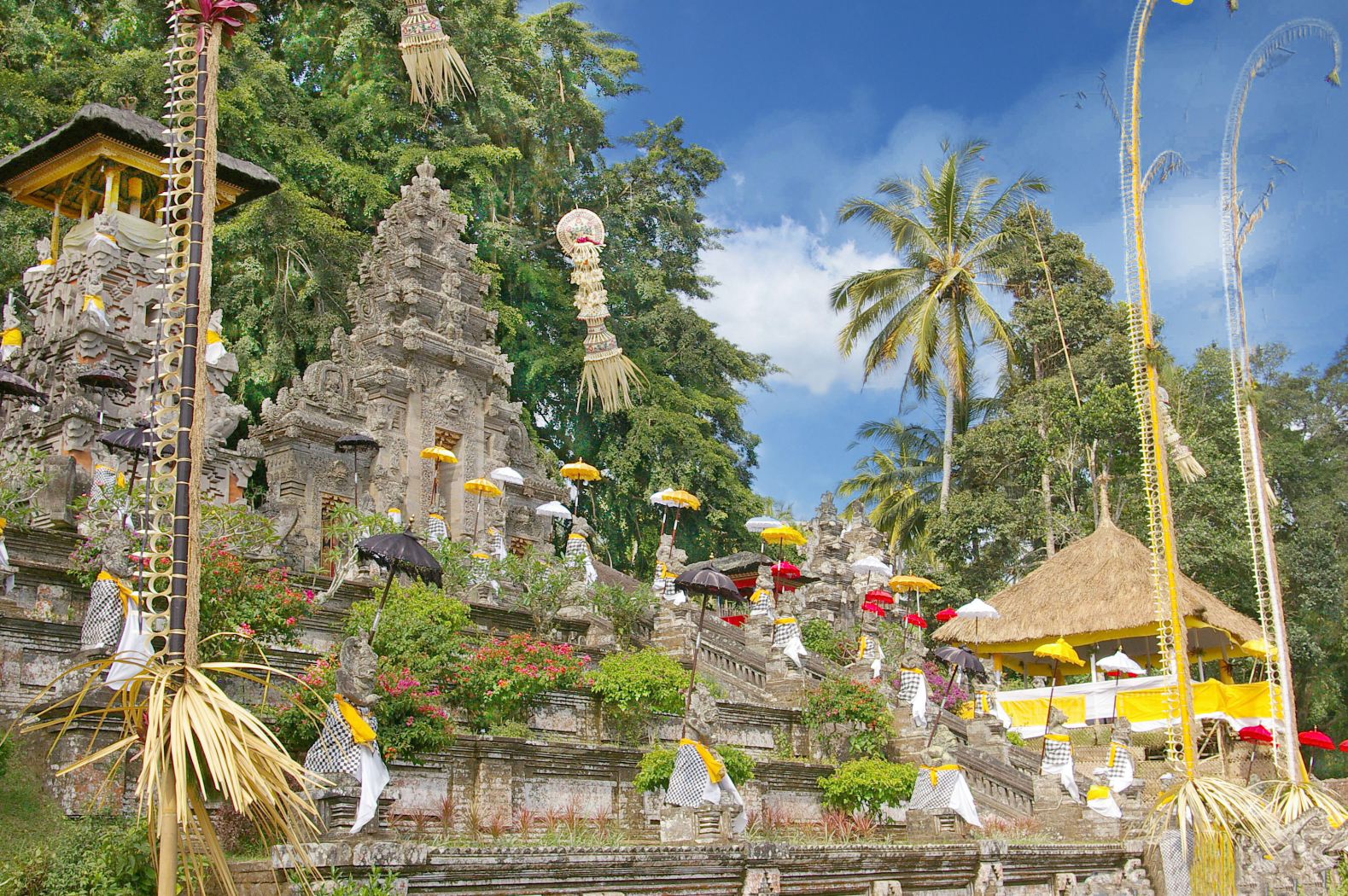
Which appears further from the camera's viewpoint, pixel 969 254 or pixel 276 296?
pixel 969 254

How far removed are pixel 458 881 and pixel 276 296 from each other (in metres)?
19.8

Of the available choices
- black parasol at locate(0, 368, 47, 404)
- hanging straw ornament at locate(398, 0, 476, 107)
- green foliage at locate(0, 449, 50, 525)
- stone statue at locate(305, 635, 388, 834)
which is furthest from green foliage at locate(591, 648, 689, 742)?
hanging straw ornament at locate(398, 0, 476, 107)

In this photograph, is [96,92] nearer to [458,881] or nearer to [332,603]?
[332,603]

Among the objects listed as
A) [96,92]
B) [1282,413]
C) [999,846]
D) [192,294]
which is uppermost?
[96,92]

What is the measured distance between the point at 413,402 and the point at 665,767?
1244 centimetres

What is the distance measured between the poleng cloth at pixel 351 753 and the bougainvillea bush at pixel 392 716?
2.77ft

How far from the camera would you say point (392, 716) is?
431 inches

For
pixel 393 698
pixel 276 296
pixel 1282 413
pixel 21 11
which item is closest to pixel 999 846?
pixel 393 698

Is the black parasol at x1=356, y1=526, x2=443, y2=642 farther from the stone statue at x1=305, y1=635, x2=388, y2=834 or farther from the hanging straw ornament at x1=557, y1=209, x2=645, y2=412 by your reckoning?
the hanging straw ornament at x1=557, y1=209, x2=645, y2=412

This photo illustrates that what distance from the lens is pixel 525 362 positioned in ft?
→ 97.5

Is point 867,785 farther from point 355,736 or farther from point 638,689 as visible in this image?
point 355,736

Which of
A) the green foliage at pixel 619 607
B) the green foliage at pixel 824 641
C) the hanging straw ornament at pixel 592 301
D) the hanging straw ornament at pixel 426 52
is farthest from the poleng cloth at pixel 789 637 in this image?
the hanging straw ornament at pixel 426 52

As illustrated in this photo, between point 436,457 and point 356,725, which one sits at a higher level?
point 436,457

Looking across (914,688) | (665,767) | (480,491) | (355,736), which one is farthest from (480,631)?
(480,491)
